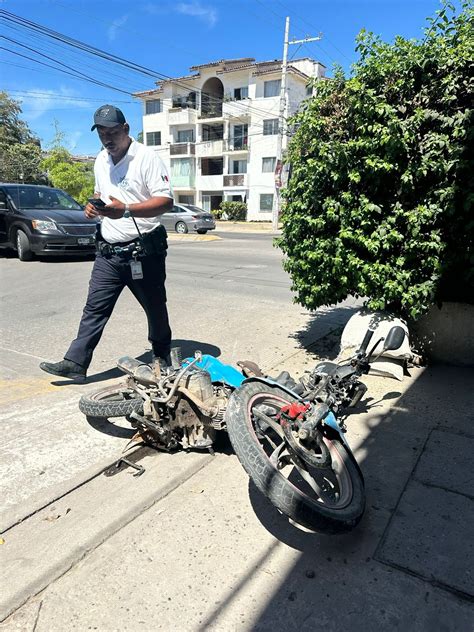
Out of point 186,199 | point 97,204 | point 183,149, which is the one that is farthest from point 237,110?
point 97,204

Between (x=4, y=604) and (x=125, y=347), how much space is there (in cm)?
326

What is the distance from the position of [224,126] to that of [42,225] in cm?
3639

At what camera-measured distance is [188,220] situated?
1001 inches

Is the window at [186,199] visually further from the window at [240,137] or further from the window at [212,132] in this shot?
the window at [240,137]

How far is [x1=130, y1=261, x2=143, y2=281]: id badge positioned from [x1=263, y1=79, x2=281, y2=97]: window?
39.8 metres

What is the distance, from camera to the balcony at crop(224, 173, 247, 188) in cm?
4141

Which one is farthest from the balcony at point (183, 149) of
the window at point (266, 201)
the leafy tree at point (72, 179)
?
the leafy tree at point (72, 179)

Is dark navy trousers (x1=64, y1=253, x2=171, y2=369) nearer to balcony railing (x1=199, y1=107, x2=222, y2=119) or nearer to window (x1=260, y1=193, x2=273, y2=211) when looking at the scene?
window (x1=260, y1=193, x2=273, y2=211)

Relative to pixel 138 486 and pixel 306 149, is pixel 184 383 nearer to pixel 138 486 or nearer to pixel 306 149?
pixel 138 486

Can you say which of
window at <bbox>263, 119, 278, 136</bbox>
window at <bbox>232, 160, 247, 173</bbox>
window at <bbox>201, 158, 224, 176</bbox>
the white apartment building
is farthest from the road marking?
window at <bbox>201, 158, 224, 176</bbox>

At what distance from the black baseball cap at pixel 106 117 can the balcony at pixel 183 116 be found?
146 feet

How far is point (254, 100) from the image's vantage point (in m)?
39.8

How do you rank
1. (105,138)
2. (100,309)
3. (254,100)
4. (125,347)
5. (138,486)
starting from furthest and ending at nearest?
(254,100)
(125,347)
(100,309)
(105,138)
(138,486)

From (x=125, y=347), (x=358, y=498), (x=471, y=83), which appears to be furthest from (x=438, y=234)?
(x=125, y=347)
